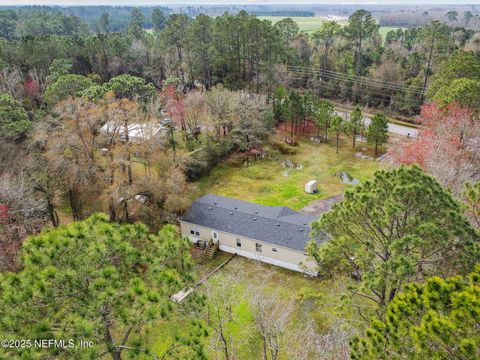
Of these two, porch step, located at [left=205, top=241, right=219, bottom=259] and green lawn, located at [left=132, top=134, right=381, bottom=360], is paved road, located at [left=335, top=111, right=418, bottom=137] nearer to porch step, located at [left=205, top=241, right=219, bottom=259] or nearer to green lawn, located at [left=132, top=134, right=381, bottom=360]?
green lawn, located at [left=132, top=134, right=381, bottom=360]

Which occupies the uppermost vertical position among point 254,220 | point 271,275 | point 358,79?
point 358,79

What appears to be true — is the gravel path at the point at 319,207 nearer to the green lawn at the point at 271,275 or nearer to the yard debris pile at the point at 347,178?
the green lawn at the point at 271,275

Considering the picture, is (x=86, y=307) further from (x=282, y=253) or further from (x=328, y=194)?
(x=328, y=194)

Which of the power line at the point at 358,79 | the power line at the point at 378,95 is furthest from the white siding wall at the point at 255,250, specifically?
the power line at the point at 358,79

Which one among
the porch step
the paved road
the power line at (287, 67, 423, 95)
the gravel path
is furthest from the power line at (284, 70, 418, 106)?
the porch step

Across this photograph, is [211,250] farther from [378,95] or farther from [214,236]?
[378,95]

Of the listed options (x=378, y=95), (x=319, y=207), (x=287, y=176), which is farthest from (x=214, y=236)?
(x=378, y=95)
